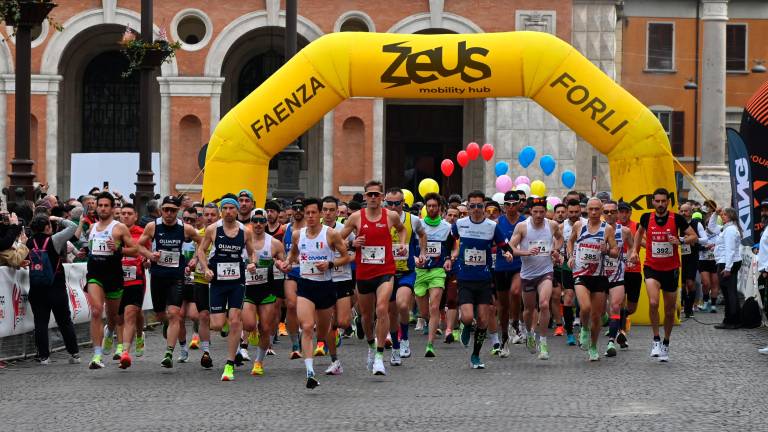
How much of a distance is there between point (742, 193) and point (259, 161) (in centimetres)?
670

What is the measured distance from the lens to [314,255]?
15234mm

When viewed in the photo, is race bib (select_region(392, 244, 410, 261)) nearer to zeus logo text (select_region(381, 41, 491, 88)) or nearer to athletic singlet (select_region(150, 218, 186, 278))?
athletic singlet (select_region(150, 218, 186, 278))

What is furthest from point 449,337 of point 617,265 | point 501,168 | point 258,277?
point 501,168

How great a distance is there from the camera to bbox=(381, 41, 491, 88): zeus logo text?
22.4 metres

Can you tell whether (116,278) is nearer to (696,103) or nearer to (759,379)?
(759,379)

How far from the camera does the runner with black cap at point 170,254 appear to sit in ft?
53.6

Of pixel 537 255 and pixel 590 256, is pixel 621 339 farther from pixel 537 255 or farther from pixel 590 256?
pixel 590 256

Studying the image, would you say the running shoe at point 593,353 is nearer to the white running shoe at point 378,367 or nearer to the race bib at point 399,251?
the race bib at point 399,251

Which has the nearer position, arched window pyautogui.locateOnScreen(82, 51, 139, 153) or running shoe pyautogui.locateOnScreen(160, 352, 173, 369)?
running shoe pyautogui.locateOnScreen(160, 352, 173, 369)

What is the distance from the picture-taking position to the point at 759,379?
→ 49.6 feet

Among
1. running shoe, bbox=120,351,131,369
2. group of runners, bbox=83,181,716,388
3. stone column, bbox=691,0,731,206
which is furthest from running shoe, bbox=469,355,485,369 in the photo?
stone column, bbox=691,0,731,206

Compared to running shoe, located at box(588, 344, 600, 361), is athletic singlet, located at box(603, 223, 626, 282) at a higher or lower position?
higher

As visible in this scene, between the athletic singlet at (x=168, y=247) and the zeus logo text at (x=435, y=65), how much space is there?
672 centimetres

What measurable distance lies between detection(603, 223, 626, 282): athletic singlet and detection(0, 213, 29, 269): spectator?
19.9ft
